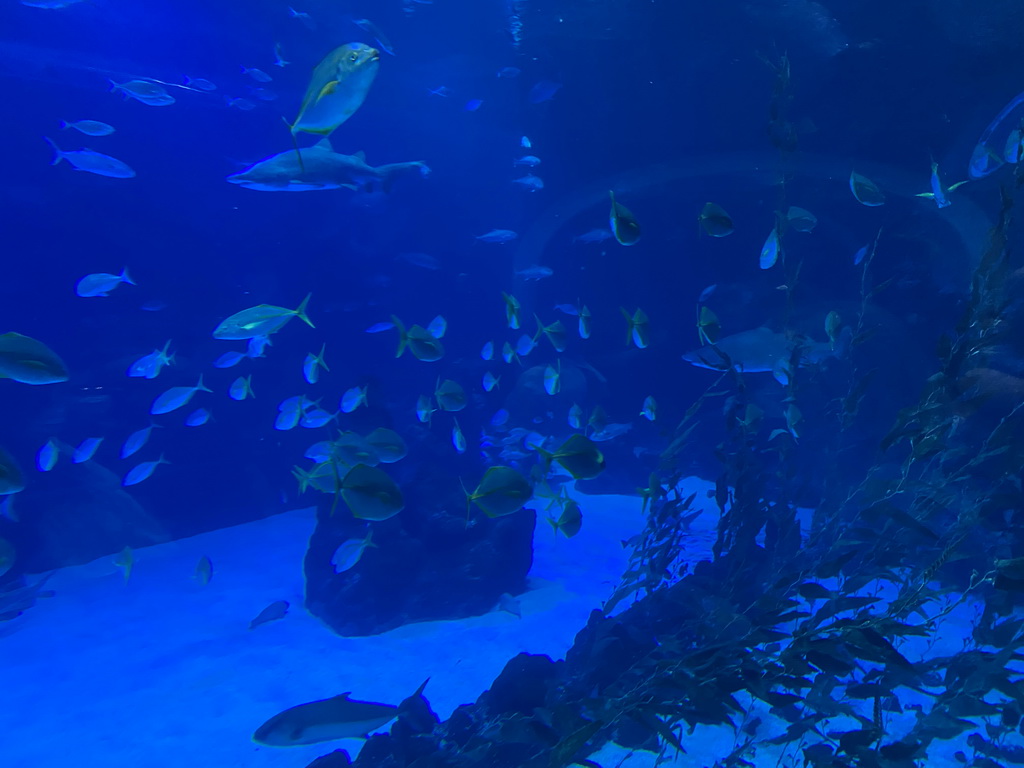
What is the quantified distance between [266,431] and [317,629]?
7477mm

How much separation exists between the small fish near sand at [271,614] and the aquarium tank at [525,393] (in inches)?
5.1

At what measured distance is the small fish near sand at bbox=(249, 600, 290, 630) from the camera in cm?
755

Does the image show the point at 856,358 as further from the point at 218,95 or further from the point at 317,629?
the point at 218,95

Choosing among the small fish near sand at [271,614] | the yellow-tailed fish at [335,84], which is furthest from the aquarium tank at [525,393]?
the small fish near sand at [271,614]

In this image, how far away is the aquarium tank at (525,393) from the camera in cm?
322

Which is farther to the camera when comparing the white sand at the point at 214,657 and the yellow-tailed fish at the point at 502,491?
the white sand at the point at 214,657

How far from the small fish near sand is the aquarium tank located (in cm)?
13

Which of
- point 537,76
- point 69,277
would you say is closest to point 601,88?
point 537,76

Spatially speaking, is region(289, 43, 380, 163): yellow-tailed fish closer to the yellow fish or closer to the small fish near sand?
the yellow fish

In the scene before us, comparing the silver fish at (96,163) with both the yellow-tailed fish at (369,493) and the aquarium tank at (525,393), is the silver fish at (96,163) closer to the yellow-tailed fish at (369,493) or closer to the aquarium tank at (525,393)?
the aquarium tank at (525,393)

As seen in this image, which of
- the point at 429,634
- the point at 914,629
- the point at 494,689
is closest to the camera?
the point at 914,629

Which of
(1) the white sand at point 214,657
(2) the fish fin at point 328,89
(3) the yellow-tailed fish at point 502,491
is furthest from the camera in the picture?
(1) the white sand at point 214,657

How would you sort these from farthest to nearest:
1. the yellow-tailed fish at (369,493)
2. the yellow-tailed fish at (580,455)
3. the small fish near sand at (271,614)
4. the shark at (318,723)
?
the small fish near sand at (271,614) → the shark at (318,723) → the yellow-tailed fish at (580,455) → the yellow-tailed fish at (369,493)

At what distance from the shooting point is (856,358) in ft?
31.4
